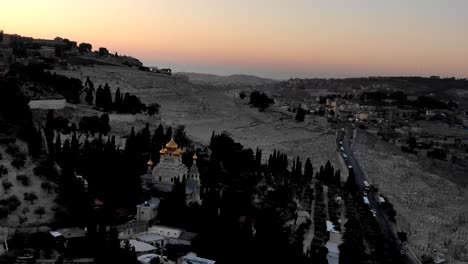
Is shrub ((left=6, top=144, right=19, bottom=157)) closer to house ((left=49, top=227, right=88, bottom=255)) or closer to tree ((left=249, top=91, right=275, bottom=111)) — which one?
house ((left=49, top=227, right=88, bottom=255))

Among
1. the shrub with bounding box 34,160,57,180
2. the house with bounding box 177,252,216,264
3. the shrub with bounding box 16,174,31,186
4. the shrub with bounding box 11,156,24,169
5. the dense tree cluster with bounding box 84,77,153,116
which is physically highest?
the dense tree cluster with bounding box 84,77,153,116

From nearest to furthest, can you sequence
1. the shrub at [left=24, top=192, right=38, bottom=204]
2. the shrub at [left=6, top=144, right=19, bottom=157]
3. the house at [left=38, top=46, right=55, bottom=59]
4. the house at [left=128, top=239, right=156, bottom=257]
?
the house at [left=128, top=239, right=156, bottom=257], the shrub at [left=24, top=192, right=38, bottom=204], the shrub at [left=6, top=144, right=19, bottom=157], the house at [left=38, top=46, right=55, bottom=59]

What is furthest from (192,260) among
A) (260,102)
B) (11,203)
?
(260,102)

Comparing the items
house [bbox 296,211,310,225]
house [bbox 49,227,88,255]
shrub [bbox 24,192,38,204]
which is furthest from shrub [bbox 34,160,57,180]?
house [bbox 296,211,310,225]

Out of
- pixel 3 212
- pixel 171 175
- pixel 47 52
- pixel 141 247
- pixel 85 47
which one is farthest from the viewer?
pixel 85 47

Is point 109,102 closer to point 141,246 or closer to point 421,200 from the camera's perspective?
point 421,200

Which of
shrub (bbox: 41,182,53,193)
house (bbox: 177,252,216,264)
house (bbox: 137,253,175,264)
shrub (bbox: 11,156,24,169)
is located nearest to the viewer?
house (bbox: 137,253,175,264)

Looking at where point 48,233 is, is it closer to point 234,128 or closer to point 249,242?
point 249,242

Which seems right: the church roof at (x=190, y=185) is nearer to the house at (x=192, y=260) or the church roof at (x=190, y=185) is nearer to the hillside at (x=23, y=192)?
the hillside at (x=23, y=192)

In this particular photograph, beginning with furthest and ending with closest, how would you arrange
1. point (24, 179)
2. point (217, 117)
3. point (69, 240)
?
point (217, 117) → point (24, 179) → point (69, 240)
